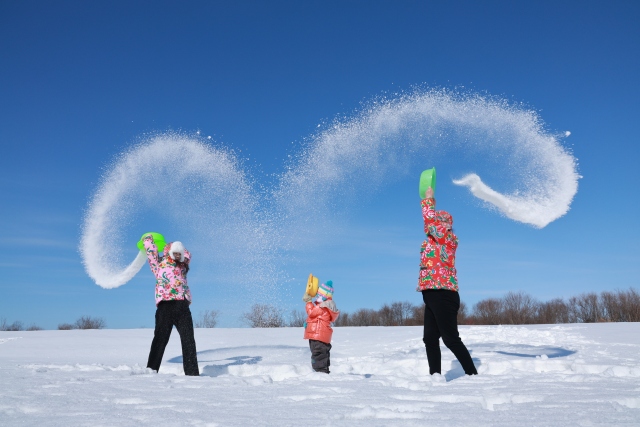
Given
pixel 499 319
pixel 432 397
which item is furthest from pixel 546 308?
pixel 432 397

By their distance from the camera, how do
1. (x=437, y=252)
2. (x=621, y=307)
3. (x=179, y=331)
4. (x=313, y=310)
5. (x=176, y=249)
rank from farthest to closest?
(x=621, y=307) < (x=313, y=310) < (x=176, y=249) < (x=179, y=331) < (x=437, y=252)

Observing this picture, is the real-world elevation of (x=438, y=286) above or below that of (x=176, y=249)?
below

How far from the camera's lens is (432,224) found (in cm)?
612

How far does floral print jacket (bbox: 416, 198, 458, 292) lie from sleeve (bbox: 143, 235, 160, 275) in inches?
140

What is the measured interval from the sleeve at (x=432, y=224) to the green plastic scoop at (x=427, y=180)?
213mm

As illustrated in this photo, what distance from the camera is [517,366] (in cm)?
703

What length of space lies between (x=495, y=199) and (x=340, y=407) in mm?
5402

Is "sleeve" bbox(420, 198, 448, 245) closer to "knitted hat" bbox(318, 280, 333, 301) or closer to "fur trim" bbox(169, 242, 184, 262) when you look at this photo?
"knitted hat" bbox(318, 280, 333, 301)

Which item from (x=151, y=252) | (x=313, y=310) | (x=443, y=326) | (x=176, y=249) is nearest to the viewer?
(x=443, y=326)

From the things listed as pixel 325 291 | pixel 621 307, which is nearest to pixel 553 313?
pixel 621 307

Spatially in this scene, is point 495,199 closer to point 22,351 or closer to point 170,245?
point 170,245

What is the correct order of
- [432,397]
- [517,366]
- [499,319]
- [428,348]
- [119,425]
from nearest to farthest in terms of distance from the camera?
[119,425] → [432,397] → [428,348] → [517,366] → [499,319]

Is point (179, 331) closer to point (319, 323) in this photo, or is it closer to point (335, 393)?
point (319, 323)

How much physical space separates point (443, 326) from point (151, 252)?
4.05 meters
